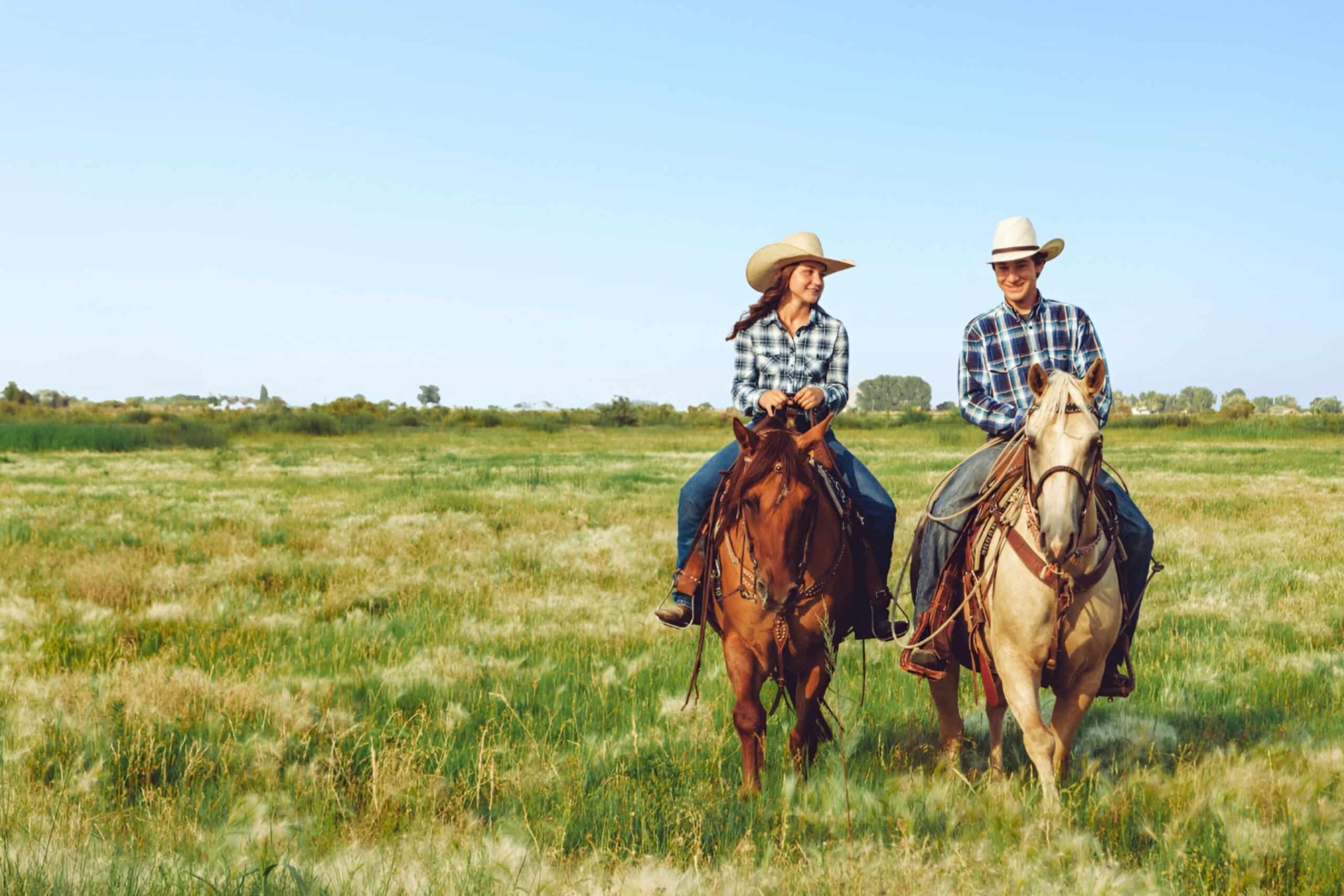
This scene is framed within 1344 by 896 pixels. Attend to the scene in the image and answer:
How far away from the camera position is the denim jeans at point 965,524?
5.81 m

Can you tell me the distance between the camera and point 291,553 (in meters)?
15.1

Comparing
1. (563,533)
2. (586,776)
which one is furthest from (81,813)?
(563,533)

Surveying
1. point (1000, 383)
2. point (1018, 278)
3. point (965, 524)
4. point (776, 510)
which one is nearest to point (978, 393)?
point (1000, 383)

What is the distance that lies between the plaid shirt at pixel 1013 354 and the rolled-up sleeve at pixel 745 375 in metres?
1.49

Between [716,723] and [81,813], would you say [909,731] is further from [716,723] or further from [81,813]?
[81,813]

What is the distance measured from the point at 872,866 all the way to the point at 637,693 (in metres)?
3.78

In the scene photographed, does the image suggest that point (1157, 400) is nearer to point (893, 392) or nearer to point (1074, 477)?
point (893, 392)

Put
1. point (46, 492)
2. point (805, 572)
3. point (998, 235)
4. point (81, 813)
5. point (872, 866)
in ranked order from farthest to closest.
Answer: point (46, 492)
point (998, 235)
point (805, 572)
point (81, 813)
point (872, 866)

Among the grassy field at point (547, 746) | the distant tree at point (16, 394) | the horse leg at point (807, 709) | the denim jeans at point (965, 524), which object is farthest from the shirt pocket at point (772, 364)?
the distant tree at point (16, 394)

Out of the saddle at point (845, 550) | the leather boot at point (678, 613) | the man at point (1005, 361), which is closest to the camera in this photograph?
the saddle at point (845, 550)

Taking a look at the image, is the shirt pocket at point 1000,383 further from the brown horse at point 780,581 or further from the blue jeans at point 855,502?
the brown horse at point 780,581

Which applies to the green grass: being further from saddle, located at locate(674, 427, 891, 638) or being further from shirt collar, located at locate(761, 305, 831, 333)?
shirt collar, located at locate(761, 305, 831, 333)

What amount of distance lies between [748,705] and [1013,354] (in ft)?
10.2

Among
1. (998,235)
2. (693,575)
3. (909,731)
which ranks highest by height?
(998,235)
